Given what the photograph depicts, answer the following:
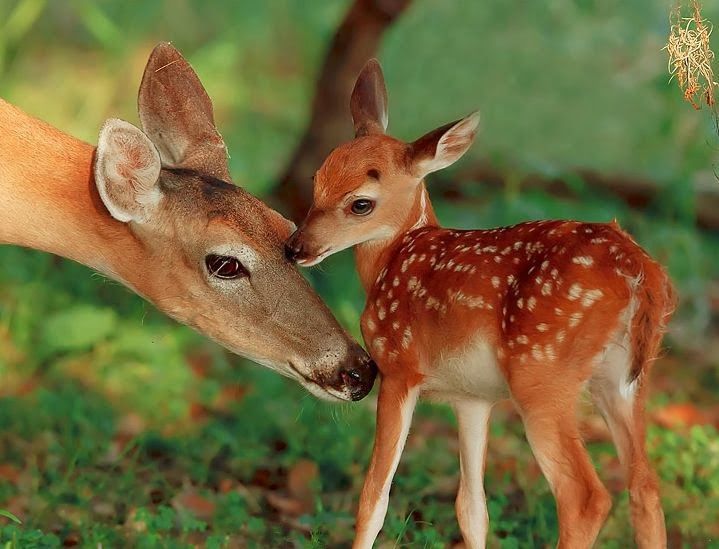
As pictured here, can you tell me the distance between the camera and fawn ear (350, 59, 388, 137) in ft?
16.3

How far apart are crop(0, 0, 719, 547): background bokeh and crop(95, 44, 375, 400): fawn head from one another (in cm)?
61

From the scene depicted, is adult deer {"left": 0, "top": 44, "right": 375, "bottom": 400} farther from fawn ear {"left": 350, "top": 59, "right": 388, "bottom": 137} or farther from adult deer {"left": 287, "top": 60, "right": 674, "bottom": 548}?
fawn ear {"left": 350, "top": 59, "right": 388, "bottom": 137}

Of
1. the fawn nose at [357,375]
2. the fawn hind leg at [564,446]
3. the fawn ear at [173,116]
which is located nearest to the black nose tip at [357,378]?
the fawn nose at [357,375]

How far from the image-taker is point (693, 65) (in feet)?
15.2

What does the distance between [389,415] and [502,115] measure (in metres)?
5.65

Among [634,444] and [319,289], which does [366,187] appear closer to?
[634,444]

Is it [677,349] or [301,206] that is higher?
[301,206]

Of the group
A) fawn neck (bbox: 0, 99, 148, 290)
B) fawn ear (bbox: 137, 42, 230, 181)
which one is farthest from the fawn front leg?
fawn ear (bbox: 137, 42, 230, 181)

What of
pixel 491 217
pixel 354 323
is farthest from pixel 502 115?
pixel 354 323

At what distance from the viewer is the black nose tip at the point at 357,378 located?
4.59m

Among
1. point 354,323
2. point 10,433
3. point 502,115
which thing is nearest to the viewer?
point 10,433

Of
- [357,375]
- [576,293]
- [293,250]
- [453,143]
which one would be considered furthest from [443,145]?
[357,375]

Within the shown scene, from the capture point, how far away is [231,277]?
466cm

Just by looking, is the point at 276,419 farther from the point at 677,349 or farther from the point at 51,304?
the point at 677,349
